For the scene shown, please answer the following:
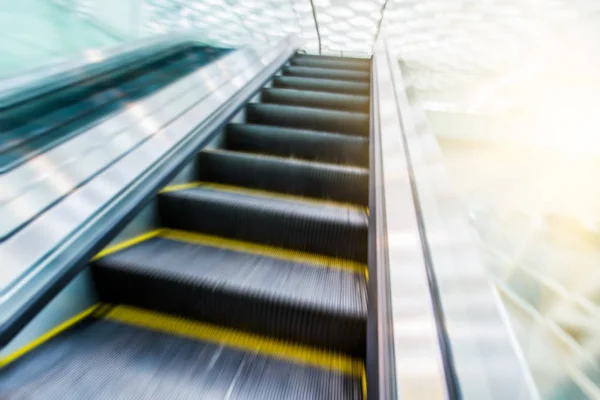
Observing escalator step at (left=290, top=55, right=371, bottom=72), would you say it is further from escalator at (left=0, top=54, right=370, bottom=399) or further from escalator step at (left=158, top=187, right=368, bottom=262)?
escalator step at (left=158, top=187, right=368, bottom=262)

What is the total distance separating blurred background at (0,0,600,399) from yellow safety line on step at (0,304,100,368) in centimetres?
375

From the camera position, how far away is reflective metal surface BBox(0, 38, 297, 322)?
3.58 feet

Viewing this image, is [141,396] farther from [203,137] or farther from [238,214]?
[203,137]

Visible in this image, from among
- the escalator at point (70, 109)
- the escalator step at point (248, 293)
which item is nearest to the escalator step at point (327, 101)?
the escalator at point (70, 109)

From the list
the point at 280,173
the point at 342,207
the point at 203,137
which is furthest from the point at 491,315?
the point at 203,137

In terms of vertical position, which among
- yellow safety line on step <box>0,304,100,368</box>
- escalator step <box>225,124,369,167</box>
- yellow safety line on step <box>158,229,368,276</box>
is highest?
escalator step <box>225,124,369,167</box>

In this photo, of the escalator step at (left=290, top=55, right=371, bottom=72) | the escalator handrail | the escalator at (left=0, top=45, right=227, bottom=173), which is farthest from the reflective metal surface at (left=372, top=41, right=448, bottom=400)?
the escalator step at (left=290, top=55, right=371, bottom=72)

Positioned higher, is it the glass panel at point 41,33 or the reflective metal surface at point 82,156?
the glass panel at point 41,33

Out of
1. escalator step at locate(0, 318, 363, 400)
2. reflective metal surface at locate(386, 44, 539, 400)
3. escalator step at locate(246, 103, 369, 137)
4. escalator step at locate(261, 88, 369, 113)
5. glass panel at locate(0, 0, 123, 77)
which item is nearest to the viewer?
reflective metal surface at locate(386, 44, 539, 400)

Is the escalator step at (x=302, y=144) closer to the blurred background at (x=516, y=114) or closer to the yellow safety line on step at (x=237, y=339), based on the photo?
the yellow safety line on step at (x=237, y=339)

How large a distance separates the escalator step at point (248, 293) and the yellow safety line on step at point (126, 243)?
0.11ft

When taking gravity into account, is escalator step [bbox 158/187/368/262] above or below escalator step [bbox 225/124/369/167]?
below

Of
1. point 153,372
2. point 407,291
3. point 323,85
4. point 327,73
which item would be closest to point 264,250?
point 153,372

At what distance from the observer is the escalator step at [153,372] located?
3.38 feet
